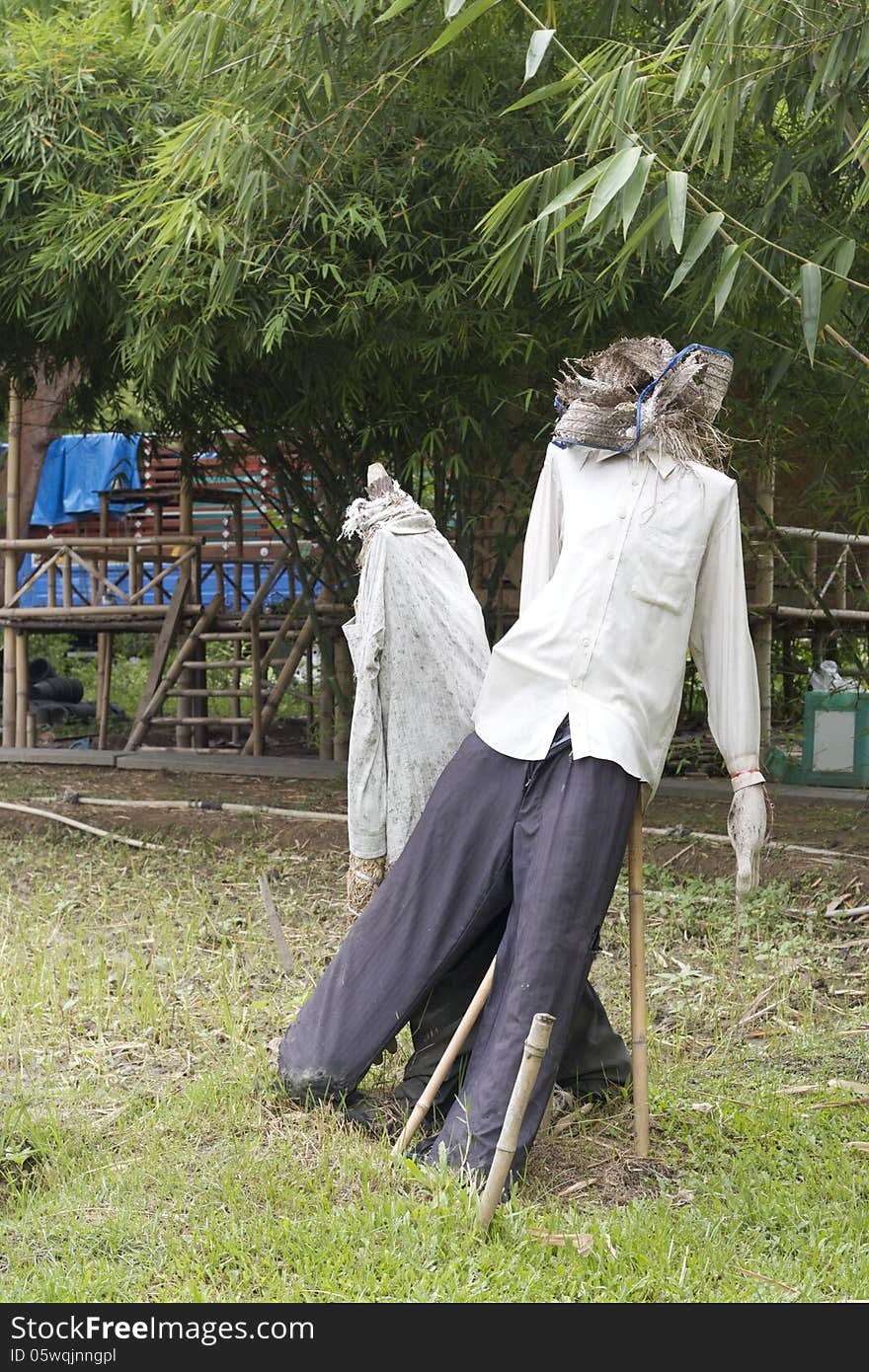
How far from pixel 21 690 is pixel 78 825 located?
3.85 metres

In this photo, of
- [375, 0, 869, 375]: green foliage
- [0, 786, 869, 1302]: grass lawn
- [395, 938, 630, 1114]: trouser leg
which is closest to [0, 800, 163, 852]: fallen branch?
[0, 786, 869, 1302]: grass lawn

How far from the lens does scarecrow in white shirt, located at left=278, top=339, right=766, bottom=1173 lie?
8.75ft

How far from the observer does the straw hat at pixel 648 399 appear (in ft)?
9.14

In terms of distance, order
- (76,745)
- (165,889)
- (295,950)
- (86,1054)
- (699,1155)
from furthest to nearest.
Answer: (76,745), (165,889), (295,950), (86,1054), (699,1155)

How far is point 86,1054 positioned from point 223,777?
5199 millimetres

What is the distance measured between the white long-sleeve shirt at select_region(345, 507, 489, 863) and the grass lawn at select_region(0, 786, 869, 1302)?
666 mm

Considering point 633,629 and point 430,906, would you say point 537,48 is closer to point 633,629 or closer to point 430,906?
point 633,629

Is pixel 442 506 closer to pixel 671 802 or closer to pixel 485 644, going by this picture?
pixel 671 802

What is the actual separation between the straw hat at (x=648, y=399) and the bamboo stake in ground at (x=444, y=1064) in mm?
1086

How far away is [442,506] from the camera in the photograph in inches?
283

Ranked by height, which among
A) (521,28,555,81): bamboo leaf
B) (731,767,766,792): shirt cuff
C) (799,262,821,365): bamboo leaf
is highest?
(521,28,555,81): bamboo leaf

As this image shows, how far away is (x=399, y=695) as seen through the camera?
9.91ft

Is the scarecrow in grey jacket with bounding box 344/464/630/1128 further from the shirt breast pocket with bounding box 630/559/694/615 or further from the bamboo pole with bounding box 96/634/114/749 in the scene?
the bamboo pole with bounding box 96/634/114/749

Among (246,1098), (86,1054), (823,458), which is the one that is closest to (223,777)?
(823,458)
